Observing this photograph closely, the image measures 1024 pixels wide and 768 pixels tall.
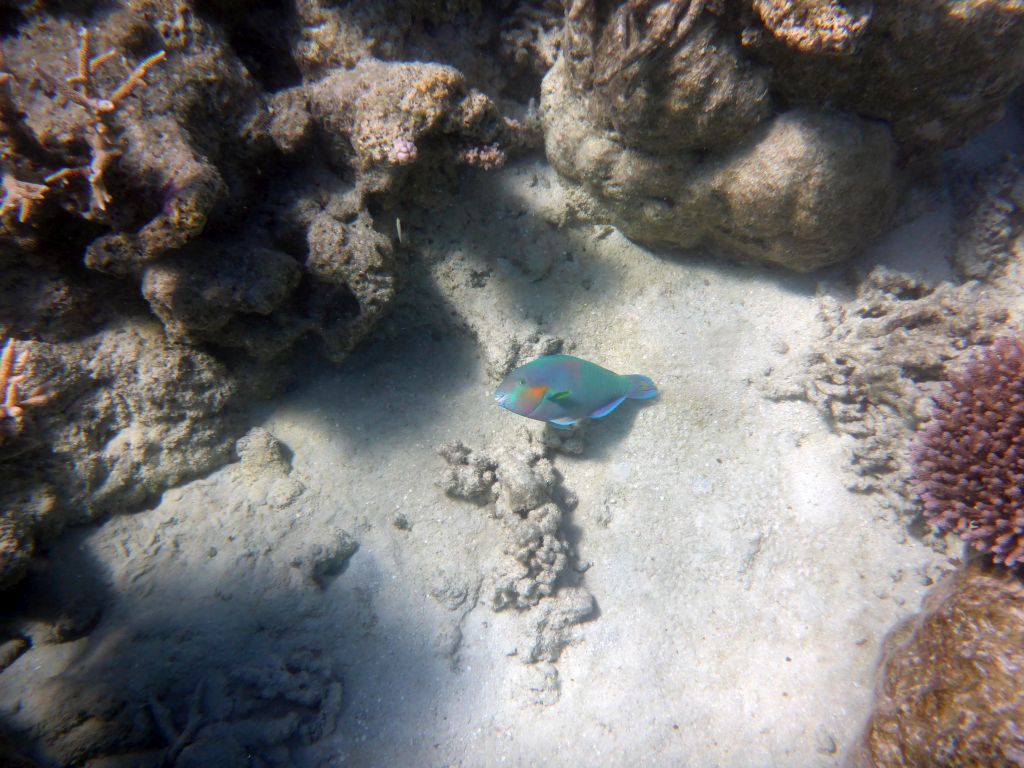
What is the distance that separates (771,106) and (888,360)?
2.01 meters

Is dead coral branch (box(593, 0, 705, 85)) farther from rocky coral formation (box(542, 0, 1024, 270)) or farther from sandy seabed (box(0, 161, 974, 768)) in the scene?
sandy seabed (box(0, 161, 974, 768))

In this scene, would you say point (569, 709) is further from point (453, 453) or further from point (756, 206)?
point (756, 206)

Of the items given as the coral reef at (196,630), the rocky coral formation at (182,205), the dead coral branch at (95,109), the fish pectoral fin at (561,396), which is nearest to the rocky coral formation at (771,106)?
the rocky coral formation at (182,205)

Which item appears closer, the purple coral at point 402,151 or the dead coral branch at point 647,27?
the dead coral branch at point 647,27

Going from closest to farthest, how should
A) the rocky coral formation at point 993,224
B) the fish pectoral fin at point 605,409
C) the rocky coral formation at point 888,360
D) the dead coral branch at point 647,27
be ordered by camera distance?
the dead coral branch at point 647,27, the rocky coral formation at point 888,360, the fish pectoral fin at point 605,409, the rocky coral formation at point 993,224

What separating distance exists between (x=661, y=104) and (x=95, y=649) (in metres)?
5.23

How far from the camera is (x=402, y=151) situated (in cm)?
315

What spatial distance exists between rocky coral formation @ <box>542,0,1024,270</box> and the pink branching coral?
127 cm

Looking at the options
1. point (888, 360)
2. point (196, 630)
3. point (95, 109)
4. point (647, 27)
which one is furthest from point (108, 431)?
point (888, 360)

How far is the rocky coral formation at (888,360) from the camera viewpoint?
3.38 m

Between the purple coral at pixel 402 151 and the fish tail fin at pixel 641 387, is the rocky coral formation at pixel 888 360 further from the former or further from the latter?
the purple coral at pixel 402 151

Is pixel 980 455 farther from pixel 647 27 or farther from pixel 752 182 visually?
pixel 647 27

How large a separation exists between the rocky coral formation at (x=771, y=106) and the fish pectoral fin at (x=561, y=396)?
169 cm

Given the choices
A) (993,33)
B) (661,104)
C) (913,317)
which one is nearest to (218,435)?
(661,104)
